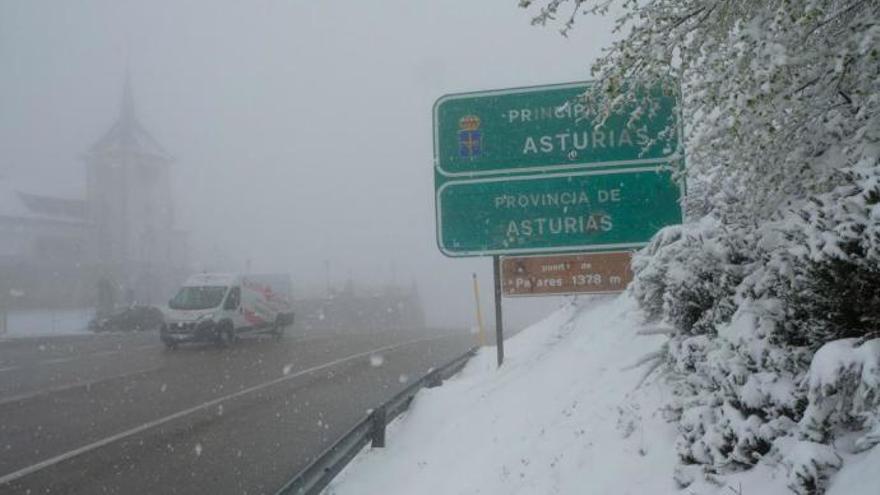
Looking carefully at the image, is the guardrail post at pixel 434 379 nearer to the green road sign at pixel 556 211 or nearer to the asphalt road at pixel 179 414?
the asphalt road at pixel 179 414

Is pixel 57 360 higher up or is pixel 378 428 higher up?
pixel 378 428

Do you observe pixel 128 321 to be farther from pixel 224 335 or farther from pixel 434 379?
pixel 434 379

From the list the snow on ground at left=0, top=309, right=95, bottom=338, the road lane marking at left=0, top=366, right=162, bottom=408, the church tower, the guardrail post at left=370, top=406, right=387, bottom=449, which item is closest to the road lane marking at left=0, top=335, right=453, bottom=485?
the road lane marking at left=0, top=366, right=162, bottom=408

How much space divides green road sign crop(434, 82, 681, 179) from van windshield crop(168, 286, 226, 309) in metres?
14.2

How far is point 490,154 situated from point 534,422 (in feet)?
14.9

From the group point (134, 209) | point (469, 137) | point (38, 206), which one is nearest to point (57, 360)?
point (469, 137)

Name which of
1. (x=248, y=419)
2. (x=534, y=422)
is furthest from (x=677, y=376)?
(x=248, y=419)

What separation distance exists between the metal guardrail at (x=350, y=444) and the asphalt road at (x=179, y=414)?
2.93 ft

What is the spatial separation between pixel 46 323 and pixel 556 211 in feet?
131

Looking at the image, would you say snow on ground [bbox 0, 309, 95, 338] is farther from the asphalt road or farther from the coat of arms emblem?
the coat of arms emblem

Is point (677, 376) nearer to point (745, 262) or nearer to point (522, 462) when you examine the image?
point (745, 262)

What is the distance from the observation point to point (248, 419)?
35.0 ft

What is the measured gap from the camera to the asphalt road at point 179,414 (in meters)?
7.66

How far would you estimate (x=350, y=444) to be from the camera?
7.21m
